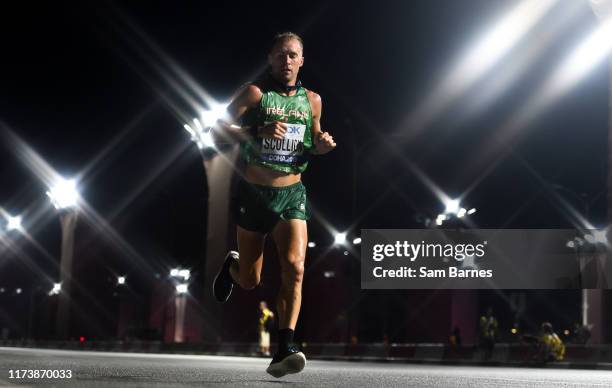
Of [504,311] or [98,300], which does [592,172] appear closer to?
[504,311]

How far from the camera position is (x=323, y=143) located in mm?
6746

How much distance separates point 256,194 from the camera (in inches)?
266

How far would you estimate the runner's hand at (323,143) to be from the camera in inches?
264

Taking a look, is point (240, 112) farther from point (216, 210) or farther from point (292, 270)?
point (216, 210)

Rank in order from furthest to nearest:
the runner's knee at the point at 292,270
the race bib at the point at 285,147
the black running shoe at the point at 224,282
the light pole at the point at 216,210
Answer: the light pole at the point at 216,210 → the black running shoe at the point at 224,282 → the runner's knee at the point at 292,270 → the race bib at the point at 285,147

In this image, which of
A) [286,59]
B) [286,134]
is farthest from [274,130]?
[286,59]

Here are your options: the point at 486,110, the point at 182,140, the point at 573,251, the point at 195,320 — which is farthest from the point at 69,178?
the point at 573,251

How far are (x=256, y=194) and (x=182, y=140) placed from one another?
49.8 m

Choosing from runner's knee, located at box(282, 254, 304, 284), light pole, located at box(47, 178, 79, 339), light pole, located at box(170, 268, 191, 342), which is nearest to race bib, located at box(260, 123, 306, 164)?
runner's knee, located at box(282, 254, 304, 284)

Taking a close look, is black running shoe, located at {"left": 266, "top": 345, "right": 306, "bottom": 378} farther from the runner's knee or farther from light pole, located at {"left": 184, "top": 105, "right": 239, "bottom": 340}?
light pole, located at {"left": 184, "top": 105, "right": 239, "bottom": 340}

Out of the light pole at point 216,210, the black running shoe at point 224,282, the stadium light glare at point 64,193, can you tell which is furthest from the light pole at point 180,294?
the black running shoe at point 224,282

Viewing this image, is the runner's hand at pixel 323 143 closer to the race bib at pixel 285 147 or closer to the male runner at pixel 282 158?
the male runner at pixel 282 158

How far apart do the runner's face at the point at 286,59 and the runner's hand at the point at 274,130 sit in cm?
50

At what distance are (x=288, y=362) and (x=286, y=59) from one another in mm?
2219
